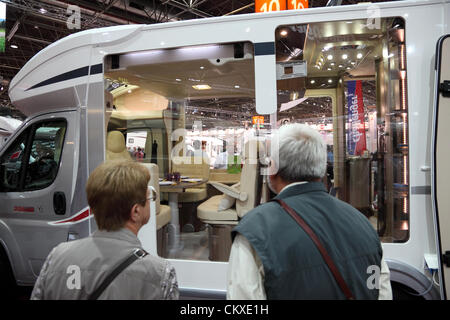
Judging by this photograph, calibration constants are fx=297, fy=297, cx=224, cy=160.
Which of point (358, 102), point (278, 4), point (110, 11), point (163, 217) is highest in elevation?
point (110, 11)

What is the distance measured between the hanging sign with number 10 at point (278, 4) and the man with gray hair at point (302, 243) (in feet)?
12.0

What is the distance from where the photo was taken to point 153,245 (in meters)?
2.49

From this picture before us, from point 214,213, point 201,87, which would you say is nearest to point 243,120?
point 201,87

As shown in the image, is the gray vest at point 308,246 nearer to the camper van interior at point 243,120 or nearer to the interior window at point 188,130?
the camper van interior at point 243,120

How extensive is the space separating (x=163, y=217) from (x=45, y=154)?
4.27 ft

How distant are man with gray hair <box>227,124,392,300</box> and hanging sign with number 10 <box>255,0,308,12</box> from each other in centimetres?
365

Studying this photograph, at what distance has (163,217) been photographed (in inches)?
127

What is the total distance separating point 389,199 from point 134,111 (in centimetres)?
344

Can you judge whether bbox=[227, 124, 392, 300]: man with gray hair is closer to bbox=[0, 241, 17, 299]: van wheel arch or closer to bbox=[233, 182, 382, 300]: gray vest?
bbox=[233, 182, 382, 300]: gray vest

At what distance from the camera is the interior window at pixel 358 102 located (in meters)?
2.14

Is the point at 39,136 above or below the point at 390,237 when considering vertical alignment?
above

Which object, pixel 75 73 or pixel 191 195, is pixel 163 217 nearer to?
pixel 191 195
